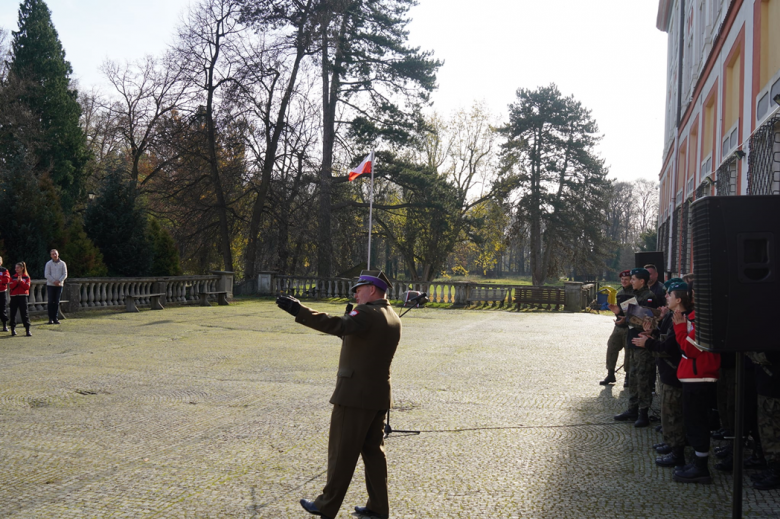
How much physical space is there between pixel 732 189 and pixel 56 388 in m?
12.2

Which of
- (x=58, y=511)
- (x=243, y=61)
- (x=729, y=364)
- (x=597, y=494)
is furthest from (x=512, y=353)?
(x=243, y=61)

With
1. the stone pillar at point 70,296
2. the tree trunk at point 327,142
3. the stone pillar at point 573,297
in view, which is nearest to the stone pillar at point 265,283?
the tree trunk at point 327,142

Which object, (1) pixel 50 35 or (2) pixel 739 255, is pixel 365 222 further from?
(2) pixel 739 255

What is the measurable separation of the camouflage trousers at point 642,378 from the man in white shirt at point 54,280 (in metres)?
13.6

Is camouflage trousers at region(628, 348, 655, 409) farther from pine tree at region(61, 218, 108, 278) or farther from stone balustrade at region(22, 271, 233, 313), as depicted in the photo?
pine tree at region(61, 218, 108, 278)

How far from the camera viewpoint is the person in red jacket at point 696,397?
217 inches

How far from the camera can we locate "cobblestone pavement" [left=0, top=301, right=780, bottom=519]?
15.8 feet

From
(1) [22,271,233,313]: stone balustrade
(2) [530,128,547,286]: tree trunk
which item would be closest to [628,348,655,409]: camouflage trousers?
(1) [22,271,233,313]: stone balustrade

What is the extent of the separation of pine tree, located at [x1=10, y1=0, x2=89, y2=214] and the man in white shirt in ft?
66.1

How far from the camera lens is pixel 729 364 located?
612 centimetres

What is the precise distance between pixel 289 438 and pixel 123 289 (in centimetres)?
1607

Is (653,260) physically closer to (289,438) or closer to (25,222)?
(289,438)

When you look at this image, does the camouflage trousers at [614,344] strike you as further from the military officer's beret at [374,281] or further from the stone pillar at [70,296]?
the stone pillar at [70,296]

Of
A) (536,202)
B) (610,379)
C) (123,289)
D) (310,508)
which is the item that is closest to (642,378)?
(610,379)
